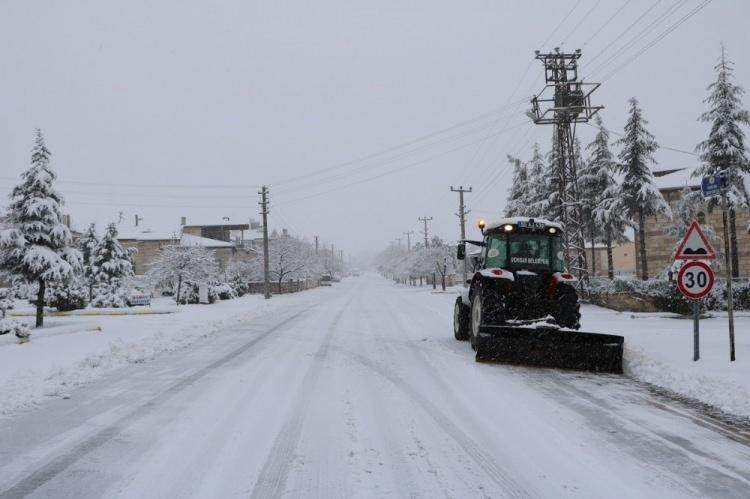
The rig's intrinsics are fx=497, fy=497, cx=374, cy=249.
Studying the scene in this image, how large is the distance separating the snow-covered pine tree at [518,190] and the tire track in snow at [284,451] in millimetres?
33460

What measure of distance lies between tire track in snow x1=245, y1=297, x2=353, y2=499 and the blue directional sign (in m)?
7.13

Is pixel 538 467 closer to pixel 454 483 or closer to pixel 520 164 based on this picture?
pixel 454 483

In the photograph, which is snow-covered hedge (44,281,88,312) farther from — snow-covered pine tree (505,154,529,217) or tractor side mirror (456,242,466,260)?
snow-covered pine tree (505,154,529,217)

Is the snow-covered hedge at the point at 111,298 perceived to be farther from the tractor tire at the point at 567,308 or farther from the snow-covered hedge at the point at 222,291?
the tractor tire at the point at 567,308

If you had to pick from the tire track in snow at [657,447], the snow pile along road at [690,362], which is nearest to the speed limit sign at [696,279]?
the snow pile along road at [690,362]

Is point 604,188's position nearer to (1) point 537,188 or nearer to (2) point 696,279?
(1) point 537,188

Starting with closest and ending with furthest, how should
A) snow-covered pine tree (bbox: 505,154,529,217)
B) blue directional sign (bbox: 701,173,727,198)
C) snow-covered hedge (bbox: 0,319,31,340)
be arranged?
1. blue directional sign (bbox: 701,173,727,198)
2. snow-covered hedge (bbox: 0,319,31,340)
3. snow-covered pine tree (bbox: 505,154,529,217)

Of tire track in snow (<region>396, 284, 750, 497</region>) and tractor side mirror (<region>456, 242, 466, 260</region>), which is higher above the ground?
tractor side mirror (<region>456, 242, 466, 260</region>)

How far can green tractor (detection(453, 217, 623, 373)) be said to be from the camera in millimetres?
8398

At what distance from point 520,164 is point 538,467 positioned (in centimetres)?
3813

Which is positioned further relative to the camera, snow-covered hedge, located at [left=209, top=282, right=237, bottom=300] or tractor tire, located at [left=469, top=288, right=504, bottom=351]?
snow-covered hedge, located at [left=209, top=282, right=237, bottom=300]

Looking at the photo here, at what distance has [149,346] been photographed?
1129cm

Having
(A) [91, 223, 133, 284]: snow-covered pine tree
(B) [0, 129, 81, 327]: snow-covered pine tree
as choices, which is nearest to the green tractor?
(B) [0, 129, 81, 327]: snow-covered pine tree

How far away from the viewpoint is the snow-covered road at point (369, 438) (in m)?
3.77
